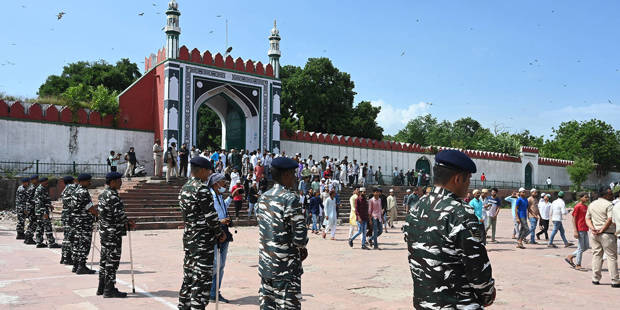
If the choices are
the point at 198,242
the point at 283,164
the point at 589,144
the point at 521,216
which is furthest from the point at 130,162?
the point at 589,144

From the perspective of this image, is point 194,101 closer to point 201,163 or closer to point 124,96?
point 124,96

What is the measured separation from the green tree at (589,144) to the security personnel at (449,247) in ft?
156

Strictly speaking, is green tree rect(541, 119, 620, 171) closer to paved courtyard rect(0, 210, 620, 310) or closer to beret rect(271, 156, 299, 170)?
paved courtyard rect(0, 210, 620, 310)

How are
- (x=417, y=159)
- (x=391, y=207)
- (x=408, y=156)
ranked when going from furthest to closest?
(x=417, y=159) < (x=408, y=156) < (x=391, y=207)

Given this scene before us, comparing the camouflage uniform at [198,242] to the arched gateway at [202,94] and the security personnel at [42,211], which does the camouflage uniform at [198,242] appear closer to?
the security personnel at [42,211]

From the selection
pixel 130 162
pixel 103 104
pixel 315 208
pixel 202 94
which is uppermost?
pixel 202 94

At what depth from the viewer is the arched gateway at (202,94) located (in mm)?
21203

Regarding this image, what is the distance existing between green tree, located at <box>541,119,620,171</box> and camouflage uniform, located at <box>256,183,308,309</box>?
154ft

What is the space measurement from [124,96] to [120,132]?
5.77 ft

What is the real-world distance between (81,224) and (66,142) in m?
14.1

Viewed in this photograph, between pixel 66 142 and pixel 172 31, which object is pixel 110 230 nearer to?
pixel 66 142

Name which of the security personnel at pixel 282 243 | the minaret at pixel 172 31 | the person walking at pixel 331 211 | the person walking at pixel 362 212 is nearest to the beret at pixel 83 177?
the security personnel at pixel 282 243

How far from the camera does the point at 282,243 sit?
12.4 ft

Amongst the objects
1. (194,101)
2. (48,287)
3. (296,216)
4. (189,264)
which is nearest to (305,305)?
(189,264)
